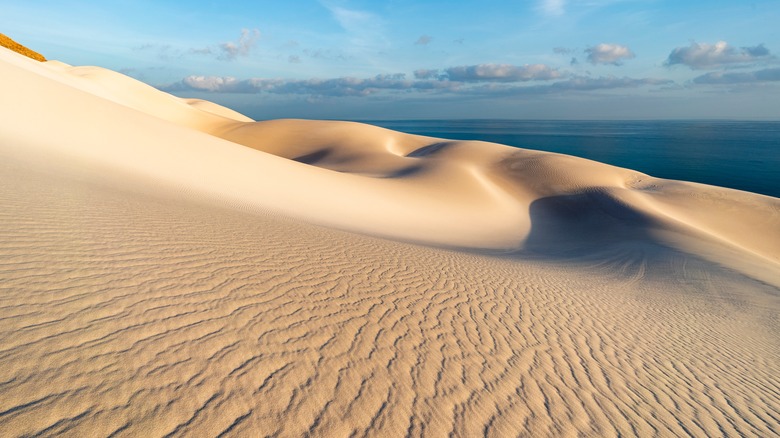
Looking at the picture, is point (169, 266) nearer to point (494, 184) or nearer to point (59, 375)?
point (59, 375)

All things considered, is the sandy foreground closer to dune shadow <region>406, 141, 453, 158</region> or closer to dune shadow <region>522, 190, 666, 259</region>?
dune shadow <region>522, 190, 666, 259</region>

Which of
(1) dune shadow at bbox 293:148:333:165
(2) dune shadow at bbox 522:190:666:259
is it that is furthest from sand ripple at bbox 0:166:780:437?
(1) dune shadow at bbox 293:148:333:165

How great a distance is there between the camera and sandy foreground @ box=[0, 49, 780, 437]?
3053 mm

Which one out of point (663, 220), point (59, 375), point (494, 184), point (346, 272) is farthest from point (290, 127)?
point (59, 375)

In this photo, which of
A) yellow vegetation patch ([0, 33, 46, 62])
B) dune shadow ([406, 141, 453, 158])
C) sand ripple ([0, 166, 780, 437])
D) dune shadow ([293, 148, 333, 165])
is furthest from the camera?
yellow vegetation patch ([0, 33, 46, 62])

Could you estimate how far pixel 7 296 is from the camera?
3.54 m

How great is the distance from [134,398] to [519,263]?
9659 millimetres

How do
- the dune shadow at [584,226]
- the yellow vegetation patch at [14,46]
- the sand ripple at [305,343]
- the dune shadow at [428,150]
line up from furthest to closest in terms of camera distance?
the yellow vegetation patch at [14,46] < the dune shadow at [428,150] < the dune shadow at [584,226] < the sand ripple at [305,343]

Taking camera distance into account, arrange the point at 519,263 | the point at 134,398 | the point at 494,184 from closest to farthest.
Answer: the point at 134,398
the point at 519,263
the point at 494,184

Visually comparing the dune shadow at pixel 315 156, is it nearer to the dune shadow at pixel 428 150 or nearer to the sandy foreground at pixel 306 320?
the dune shadow at pixel 428 150

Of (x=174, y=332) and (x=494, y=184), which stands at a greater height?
(x=174, y=332)

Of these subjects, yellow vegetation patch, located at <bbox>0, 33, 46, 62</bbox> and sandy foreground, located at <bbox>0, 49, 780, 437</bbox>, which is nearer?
sandy foreground, located at <bbox>0, 49, 780, 437</bbox>

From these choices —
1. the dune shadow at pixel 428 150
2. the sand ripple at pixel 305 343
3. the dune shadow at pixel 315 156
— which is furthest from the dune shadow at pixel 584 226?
the dune shadow at pixel 315 156

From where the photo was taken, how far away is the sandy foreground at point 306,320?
120 inches
